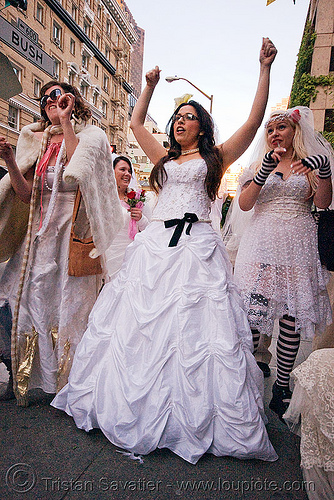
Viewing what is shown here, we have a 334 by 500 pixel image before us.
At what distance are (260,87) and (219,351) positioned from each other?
1792mm

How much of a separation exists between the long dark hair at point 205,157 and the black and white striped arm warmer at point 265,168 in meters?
0.30

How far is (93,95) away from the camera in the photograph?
34.4 m

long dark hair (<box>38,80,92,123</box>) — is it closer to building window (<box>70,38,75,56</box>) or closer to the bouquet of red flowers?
the bouquet of red flowers

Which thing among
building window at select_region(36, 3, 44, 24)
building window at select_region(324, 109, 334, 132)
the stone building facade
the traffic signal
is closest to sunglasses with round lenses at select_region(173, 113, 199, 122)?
the traffic signal

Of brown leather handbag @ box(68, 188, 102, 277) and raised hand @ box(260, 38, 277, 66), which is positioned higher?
raised hand @ box(260, 38, 277, 66)

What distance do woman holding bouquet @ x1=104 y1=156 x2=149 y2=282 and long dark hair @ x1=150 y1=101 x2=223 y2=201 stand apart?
4.57 feet

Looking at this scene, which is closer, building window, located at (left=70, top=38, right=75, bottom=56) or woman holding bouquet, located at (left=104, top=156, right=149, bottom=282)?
woman holding bouquet, located at (left=104, top=156, right=149, bottom=282)

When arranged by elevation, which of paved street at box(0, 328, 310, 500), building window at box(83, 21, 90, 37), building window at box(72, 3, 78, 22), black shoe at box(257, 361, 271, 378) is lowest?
black shoe at box(257, 361, 271, 378)

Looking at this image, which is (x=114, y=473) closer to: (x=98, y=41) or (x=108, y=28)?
(x=98, y=41)

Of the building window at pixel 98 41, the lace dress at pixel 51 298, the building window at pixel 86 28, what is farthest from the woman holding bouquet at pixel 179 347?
the building window at pixel 98 41

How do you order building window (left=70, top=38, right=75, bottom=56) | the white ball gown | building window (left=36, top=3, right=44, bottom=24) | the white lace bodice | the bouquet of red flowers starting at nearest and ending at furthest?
1. the white ball gown
2. the white lace bodice
3. the bouquet of red flowers
4. building window (left=36, top=3, right=44, bottom=24)
5. building window (left=70, top=38, right=75, bottom=56)

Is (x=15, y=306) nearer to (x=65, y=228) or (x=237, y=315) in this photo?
(x=65, y=228)

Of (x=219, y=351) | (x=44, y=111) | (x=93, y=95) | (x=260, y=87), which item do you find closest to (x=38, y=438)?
(x=219, y=351)

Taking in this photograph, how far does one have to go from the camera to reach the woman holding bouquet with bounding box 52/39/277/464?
5.82ft
